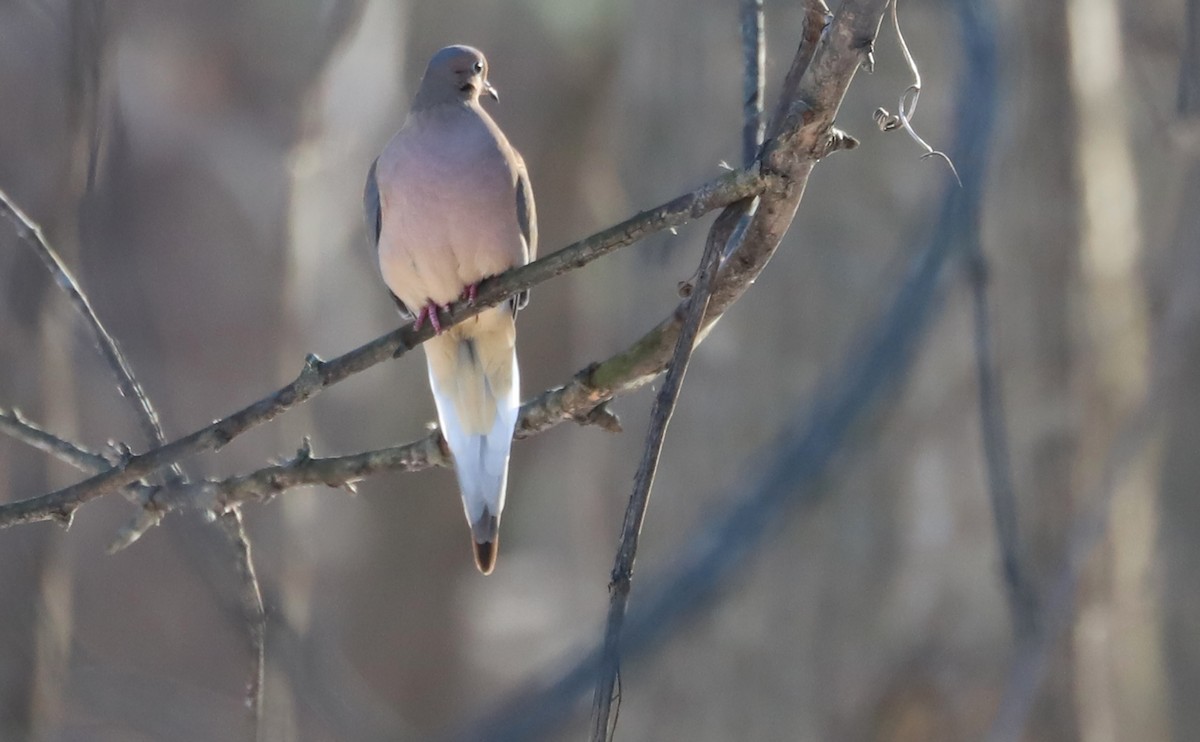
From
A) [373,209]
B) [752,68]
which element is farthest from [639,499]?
[373,209]

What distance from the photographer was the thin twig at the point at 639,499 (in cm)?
132

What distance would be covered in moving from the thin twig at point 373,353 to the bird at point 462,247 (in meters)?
0.79

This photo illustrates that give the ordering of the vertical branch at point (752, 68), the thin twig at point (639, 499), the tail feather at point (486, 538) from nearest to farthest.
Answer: the thin twig at point (639, 499), the vertical branch at point (752, 68), the tail feather at point (486, 538)

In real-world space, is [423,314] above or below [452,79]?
below

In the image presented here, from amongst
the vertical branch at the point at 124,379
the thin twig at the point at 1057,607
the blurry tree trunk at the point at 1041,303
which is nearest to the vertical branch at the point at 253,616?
the vertical branch at the point at 124,379

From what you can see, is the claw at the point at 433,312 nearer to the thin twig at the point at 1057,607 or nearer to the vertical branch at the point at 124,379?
the vertical branch at the point at 124,379

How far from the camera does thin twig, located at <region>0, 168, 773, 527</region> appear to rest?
1.82 meters

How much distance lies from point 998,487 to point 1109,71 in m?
3.67

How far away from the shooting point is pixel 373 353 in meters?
2.16

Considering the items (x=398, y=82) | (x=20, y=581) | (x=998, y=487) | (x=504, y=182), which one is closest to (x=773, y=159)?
(x=998, y=487)

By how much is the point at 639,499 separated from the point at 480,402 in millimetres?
1988

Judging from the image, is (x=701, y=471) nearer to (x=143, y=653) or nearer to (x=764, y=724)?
(x=764, y=724)

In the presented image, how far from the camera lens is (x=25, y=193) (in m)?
7.30

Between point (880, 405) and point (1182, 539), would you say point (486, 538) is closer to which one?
point (880, 405)
